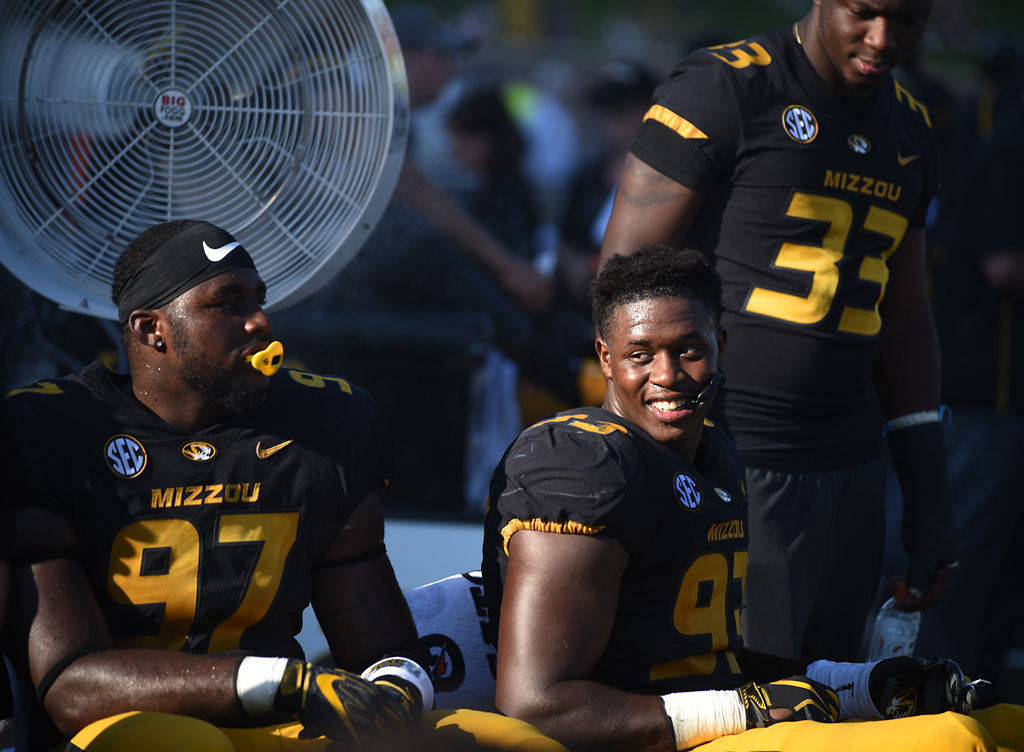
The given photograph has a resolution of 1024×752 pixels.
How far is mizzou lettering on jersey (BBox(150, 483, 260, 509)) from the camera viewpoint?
7.18 ft

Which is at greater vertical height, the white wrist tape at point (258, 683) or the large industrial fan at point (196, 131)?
the large industrial fan at point (196, 131)

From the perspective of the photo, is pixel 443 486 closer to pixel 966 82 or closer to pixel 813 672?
pixel 813 672

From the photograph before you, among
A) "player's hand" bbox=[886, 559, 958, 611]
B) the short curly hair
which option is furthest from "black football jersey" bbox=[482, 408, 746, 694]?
"player's hand" bbox=[886, 559, 958, 611]

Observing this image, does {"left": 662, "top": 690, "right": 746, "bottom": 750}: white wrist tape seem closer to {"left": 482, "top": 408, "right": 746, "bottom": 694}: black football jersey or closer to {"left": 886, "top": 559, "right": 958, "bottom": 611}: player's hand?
{"left": 482, "top": 408, "right": 746, "bottom": 694}: black football jersey

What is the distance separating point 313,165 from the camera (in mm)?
2664

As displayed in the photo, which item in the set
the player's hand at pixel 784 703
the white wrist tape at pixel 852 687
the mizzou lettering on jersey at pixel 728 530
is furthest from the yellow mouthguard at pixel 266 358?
the white wrist tape at pixel 852 687

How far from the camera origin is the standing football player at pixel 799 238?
2578mm

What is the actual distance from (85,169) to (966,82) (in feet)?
29.0

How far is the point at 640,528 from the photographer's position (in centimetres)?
206

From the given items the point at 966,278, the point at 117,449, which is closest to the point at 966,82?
the point at 966,278

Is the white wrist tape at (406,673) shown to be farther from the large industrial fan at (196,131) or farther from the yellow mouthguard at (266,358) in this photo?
the large industrial fan at (196,131)

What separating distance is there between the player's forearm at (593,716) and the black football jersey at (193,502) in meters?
0.50

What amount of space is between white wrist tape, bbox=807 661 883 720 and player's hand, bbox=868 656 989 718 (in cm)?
1

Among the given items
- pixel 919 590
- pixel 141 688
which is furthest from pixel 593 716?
pixel 919 590
